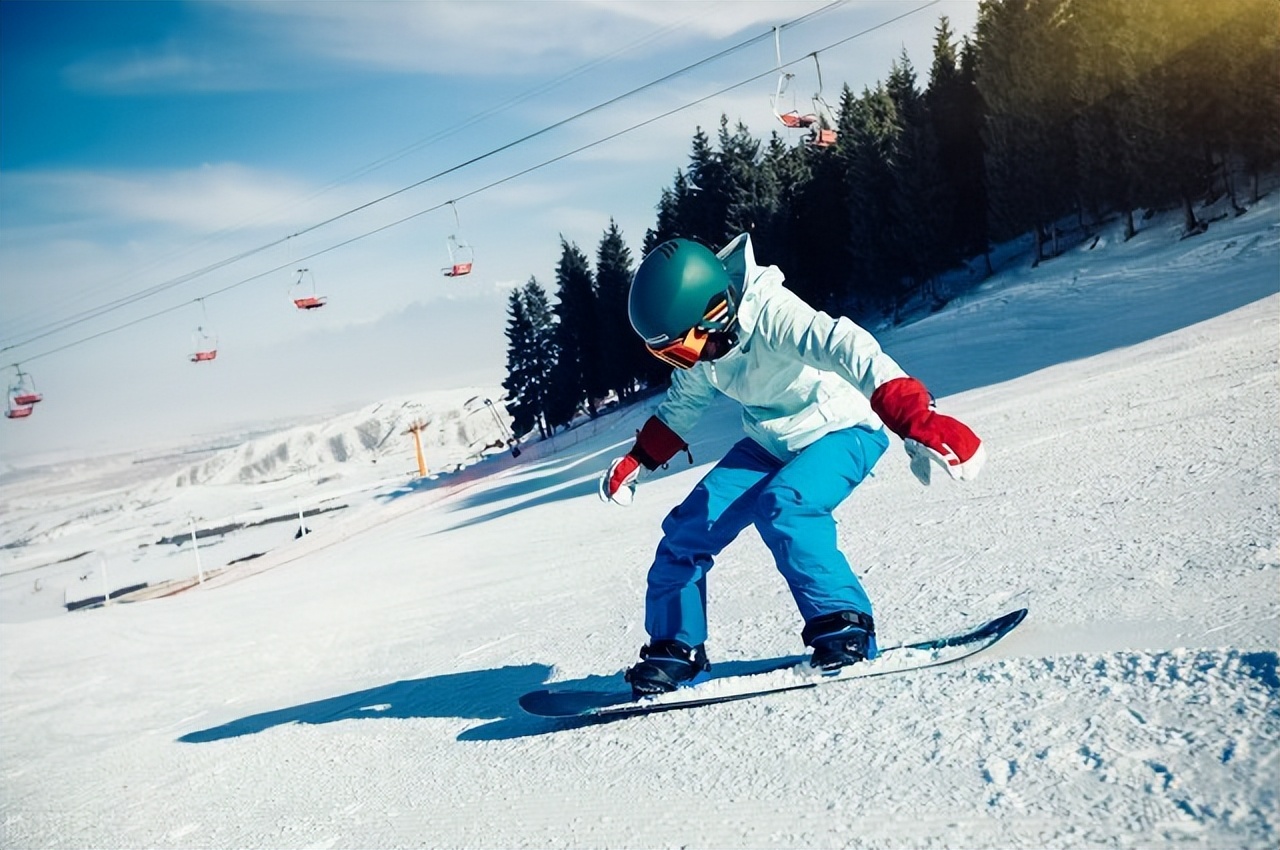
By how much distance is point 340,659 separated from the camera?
18.2 ft

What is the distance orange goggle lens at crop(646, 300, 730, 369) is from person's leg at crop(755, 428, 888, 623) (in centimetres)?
49

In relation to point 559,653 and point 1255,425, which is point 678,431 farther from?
point 1255,425

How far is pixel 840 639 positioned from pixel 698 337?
1.06 meters

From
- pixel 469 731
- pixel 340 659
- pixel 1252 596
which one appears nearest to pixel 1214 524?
pixel 1252 596

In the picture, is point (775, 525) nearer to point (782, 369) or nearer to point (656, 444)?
point (782, 369)

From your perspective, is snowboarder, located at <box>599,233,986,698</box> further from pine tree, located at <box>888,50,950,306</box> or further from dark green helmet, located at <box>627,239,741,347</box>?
pine tree, located at <box>888,50,950,306</box>

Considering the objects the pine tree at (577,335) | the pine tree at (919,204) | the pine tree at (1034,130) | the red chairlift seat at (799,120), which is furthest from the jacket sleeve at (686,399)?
the pine tree at (577,335)

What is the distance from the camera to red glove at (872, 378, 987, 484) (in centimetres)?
229

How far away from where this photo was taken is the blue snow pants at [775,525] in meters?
2.63

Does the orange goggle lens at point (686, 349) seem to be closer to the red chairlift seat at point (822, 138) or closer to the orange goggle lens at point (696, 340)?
the orange goggle lens at point (696, 340)

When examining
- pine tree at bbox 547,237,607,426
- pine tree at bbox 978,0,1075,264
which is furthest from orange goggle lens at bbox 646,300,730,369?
pine tree at bbox 547,237,607,426

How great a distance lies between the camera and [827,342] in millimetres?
2611

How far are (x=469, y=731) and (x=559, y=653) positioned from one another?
957 millimetres

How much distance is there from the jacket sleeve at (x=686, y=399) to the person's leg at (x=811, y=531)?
0.66 m
